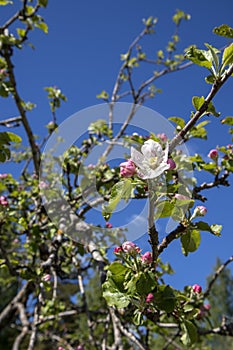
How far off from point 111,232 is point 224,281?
30.9 metres

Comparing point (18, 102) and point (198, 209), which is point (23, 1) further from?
point (198, 209)

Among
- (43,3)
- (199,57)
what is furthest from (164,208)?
(43,3)

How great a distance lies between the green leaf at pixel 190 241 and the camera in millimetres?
1107

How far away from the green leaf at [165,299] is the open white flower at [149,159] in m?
0.40

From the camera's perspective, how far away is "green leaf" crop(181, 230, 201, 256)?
3.63 feet

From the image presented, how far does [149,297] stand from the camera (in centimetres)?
111

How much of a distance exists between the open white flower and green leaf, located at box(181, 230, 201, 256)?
26cm

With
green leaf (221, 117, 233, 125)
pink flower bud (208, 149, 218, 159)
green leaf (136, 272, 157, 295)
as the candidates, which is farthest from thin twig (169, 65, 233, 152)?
pink flower bud (208, 149, 218, 159)

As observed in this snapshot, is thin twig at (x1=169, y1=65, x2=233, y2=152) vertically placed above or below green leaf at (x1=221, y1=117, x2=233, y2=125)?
below

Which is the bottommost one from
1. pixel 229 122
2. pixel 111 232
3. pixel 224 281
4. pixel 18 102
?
pixel 229 122

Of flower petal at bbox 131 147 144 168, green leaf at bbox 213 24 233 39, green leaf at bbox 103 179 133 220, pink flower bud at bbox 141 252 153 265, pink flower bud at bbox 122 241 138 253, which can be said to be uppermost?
green leaf at bbox 213 24 233 39

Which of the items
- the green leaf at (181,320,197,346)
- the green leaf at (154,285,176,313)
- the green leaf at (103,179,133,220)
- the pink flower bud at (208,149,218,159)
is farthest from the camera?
the pink flower bud at (208,149,218,159)

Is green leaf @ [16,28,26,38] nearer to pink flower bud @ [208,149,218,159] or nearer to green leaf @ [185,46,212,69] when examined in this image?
pink flower bud @ [208,149,218,159]

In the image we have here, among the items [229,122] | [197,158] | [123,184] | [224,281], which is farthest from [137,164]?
[224,281]
